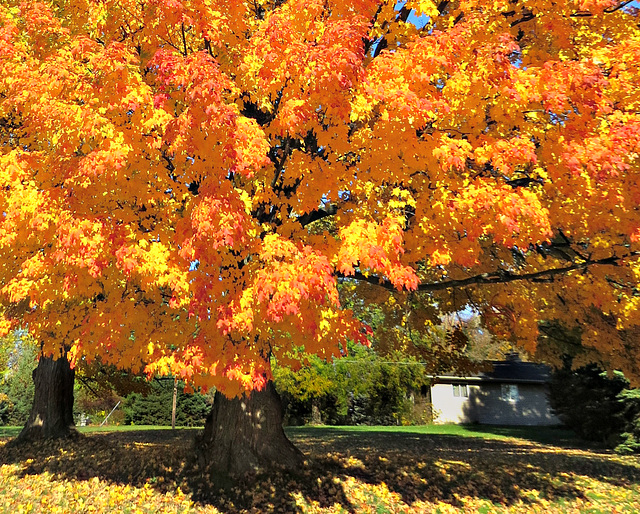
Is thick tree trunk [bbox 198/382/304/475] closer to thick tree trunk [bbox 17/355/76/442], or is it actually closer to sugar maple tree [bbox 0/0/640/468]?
sugar maple tree [bbox 0/0/640/468]

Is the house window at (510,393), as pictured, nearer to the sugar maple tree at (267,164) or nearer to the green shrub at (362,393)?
the green shrub at (362,393)

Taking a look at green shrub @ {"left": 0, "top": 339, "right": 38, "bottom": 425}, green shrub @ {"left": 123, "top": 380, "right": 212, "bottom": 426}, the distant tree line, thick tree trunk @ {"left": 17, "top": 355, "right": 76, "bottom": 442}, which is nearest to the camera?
thick tree trunk @ {"left": 17, "top": 355, "right": 76, "bottom": 442}

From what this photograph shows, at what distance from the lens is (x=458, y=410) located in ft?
109

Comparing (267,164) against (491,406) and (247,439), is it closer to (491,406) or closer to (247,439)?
(247,439)

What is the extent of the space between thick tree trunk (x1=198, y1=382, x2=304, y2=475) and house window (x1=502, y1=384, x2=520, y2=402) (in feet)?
87.1

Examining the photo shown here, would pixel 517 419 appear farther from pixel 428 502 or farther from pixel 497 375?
pixel 428 502

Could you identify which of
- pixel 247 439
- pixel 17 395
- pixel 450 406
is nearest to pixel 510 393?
pixel 450 406

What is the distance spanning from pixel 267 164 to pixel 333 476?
243 inches

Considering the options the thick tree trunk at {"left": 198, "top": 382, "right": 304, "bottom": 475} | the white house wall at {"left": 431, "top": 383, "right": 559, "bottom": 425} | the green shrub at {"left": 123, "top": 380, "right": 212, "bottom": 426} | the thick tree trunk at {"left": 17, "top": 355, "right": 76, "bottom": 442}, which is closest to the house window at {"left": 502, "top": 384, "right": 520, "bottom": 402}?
the white house wall at {"left": 431, "top": 383, "right": 559, "bottom": 425}

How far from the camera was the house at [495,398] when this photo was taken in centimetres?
3241

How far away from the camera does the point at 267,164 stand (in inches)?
260

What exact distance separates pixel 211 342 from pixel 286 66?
342cm

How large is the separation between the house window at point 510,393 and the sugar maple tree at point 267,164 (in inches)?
1127

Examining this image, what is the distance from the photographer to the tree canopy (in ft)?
18.5
